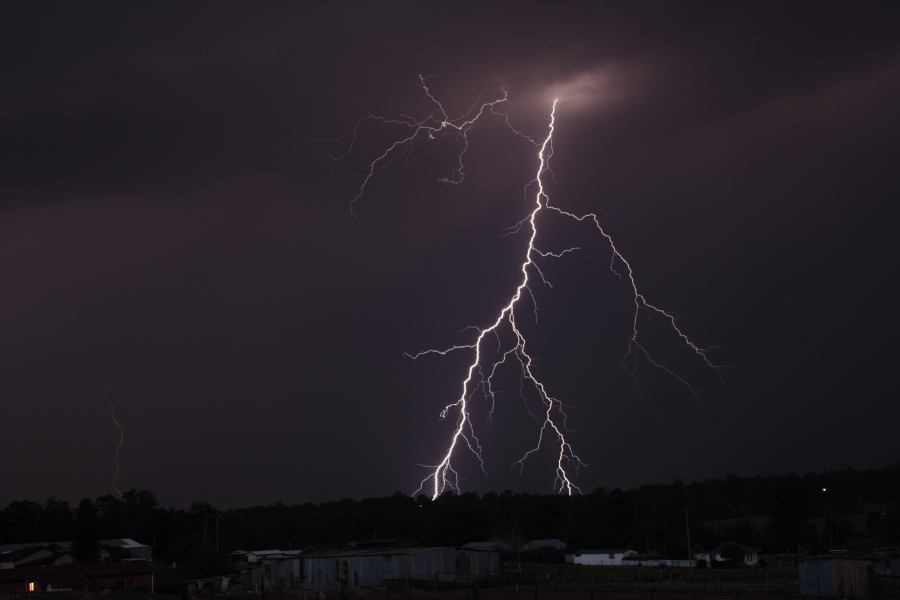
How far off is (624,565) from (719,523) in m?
29.6

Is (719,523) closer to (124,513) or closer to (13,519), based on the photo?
(124,513)

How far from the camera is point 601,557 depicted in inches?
3174

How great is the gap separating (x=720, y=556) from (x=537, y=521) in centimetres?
3178

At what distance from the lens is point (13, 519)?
86.6 meters

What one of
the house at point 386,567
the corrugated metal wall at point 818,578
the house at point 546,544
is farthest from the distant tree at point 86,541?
the corrugated metal wall at point 818,578

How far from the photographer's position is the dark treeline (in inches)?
2987

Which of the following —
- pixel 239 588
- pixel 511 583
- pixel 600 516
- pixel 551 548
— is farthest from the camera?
pixel 600 516

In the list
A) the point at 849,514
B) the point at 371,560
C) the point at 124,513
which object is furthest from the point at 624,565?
the point at 124,513

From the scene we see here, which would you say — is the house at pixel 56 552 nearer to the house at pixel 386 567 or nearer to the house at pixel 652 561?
the house at pixel 386 567

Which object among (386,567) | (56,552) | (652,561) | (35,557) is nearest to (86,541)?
(56,552)

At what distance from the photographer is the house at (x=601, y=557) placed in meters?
79.6

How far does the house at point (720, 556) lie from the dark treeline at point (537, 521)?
1.95 metres

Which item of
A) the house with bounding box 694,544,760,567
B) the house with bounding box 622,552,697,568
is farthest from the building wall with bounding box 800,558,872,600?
the house with bounding box 622,552,697,568

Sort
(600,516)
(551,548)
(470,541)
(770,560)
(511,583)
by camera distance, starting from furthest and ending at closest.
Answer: (600,516)
(551,548)
(470,541)
(770,560)
(511,583)
